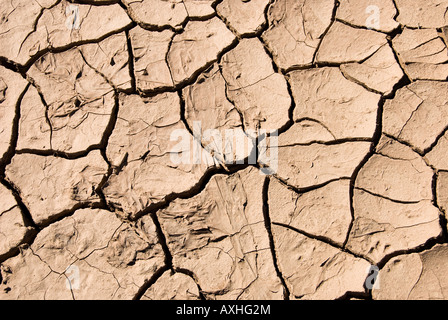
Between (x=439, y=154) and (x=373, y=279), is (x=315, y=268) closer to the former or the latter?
(x=373, y=279)

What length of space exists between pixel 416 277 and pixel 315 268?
19.1 inches

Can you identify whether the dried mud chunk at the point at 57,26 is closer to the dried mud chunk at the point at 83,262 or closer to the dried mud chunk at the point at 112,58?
the dried mud chunk at the point at 112,58

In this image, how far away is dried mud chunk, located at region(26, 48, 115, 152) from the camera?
2.23 m

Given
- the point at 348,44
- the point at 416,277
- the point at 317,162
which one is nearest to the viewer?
the point at 416,277

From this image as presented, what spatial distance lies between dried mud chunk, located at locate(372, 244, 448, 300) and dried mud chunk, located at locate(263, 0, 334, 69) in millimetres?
1260

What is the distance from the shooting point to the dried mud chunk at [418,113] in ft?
6.94

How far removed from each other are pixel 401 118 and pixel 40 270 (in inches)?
84.2

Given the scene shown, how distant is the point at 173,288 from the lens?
191 centimetres

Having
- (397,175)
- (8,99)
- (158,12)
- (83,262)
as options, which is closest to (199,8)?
(158,12)


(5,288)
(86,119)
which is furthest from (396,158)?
(5,288)

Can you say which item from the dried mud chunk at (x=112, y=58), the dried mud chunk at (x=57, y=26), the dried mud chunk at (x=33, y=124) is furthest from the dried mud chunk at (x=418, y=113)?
the dried mud chunk at (x=33, y=124)

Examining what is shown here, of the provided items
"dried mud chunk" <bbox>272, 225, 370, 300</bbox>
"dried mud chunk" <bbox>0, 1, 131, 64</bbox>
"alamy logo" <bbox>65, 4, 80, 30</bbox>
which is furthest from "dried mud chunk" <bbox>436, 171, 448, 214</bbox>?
"alamy logo" <bbox>65, 4, 80, 30</bbox>

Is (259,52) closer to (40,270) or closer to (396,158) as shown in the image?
(396,158)

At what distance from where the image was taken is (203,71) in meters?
2.34
